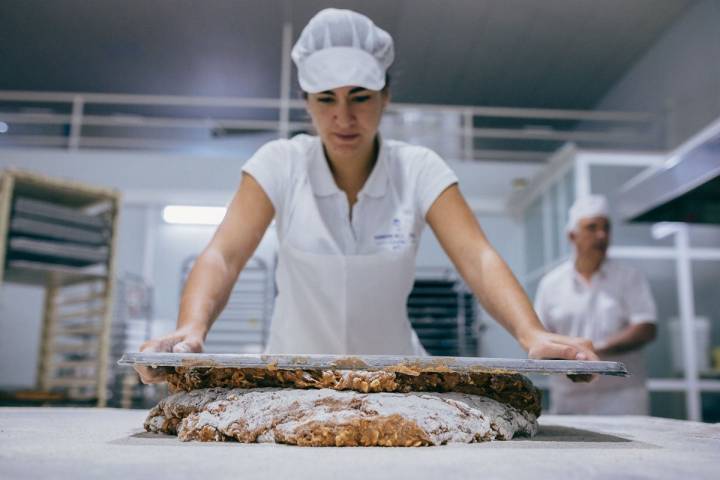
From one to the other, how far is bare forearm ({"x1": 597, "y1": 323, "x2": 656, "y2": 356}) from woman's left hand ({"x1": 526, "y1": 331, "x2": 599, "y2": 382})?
4.08 feet

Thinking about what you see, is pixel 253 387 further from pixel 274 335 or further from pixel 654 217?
pixel 654 217

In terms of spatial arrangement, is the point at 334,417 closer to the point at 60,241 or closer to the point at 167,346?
the point at 167,346

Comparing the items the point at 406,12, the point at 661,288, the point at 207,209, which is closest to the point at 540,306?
the point at 406,12

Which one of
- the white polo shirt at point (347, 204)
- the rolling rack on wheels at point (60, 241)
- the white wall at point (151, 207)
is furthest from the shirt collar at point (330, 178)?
the white wall at point (151, 207)

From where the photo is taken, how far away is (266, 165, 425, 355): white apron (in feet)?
3.54

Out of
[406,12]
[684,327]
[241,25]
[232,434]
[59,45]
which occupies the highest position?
[59,45]

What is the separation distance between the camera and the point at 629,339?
1908 millimetres

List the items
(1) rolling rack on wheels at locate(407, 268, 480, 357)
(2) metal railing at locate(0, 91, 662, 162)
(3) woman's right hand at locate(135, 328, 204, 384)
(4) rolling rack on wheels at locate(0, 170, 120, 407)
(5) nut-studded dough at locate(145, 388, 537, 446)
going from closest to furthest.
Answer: (5) nut-studded dough at locate(145, 388, 537, 446) < (3) woman's right hand at locate(135, 328, 204, 384) < (4) rolling rack on wheels at locate(0, 170, 120, 407) < (1) rolling rack on wheels at locate(407, 268, 480, 357) < (2) metal railing at locate(0, 91, 662, 162)

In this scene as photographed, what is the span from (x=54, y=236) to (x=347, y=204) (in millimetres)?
1112

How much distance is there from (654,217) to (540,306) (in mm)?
518

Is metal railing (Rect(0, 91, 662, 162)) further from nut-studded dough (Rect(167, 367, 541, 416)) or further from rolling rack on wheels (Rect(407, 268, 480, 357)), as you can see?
nut-studded dough (Rect(167, 367, 541, 416))

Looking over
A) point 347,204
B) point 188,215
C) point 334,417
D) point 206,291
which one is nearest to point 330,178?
point 347,204

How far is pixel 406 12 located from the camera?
211 centimetres

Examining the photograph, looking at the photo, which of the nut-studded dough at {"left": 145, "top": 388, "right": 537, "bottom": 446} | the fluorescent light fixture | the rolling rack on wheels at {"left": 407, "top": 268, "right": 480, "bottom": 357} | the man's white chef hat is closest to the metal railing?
the fluorescent light fixture
